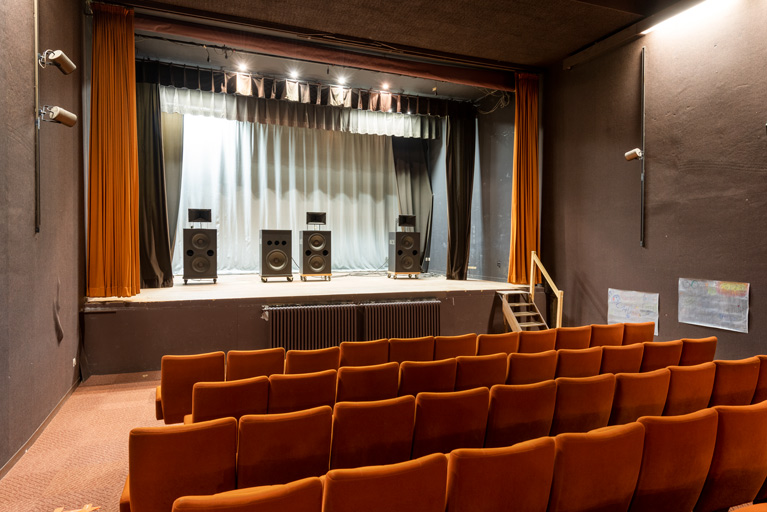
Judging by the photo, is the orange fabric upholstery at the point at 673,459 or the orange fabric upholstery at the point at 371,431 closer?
the orange fabric upholstery at the point at 673,459

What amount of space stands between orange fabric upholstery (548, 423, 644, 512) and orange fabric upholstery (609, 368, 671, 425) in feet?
2.55

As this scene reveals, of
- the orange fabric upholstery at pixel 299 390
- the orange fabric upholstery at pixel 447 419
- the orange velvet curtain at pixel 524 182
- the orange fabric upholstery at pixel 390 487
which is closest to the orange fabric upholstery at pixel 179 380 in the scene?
the orange fabric upholstery at pixel 299 390

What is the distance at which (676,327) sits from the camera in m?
4.68

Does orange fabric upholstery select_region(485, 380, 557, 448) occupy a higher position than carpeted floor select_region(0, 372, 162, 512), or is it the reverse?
orange fabric upholstery select_region(485, 380, 557, 448)

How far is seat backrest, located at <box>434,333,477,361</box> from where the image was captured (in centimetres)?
340

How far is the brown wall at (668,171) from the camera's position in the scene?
13.1 feet

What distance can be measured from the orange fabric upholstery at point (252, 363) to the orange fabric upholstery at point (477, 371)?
121cm

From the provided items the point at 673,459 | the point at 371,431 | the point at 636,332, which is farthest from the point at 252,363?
the point at 636,332

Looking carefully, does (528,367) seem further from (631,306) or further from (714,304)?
(631,306)

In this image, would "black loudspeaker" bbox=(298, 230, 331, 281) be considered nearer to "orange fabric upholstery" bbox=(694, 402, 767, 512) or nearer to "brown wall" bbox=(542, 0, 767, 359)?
"brown wall" bbox=(542, 0, 767, 359)

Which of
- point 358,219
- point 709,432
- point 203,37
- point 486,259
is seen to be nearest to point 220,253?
point 358,219

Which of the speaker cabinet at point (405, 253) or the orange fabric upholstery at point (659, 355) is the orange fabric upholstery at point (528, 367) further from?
the speaker cabinet at point (405, 253)

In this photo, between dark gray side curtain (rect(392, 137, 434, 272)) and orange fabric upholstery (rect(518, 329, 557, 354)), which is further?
dark gray side curtain (rect(392, 137, 434, 272))

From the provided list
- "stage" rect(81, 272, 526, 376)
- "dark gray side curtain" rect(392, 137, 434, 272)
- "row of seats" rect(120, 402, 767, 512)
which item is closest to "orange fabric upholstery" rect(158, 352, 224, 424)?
"row of seats" rect(120, 402, 767, 512)
